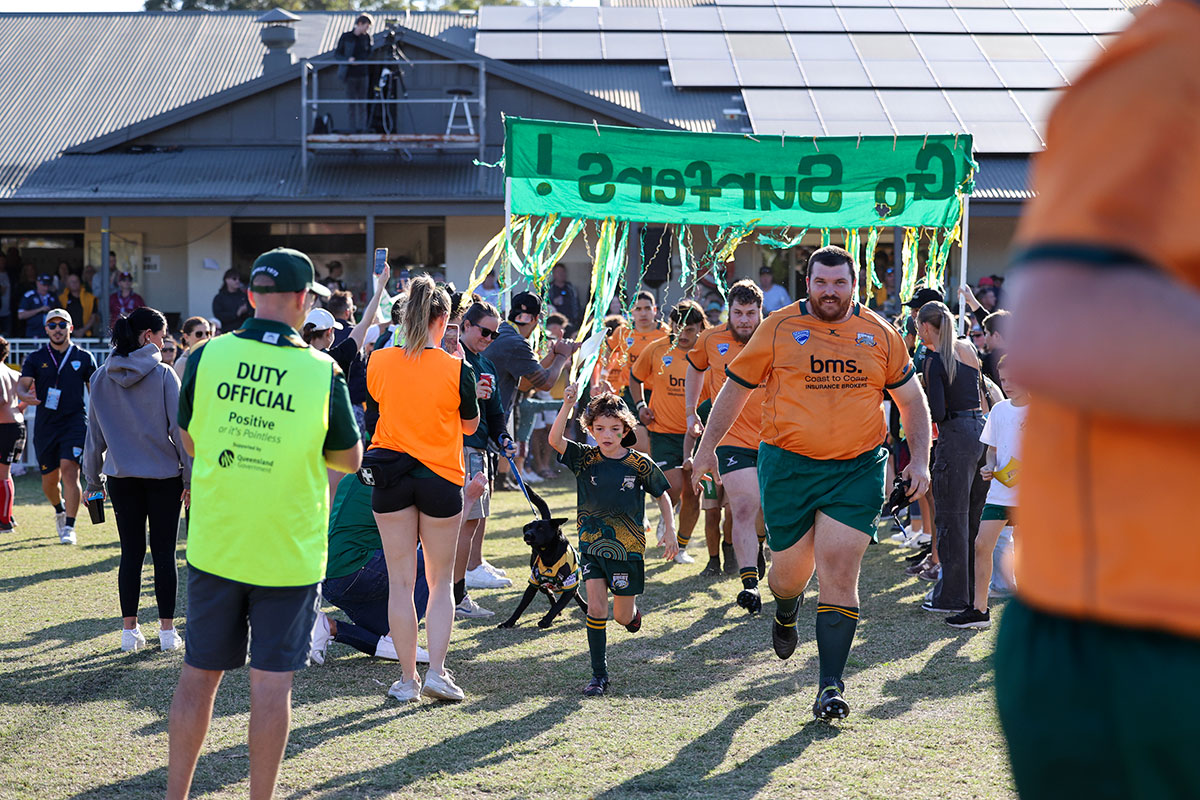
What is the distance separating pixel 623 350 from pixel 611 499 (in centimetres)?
566

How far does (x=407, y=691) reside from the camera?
6.18 meters

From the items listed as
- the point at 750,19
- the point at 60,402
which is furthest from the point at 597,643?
the point at 750,19

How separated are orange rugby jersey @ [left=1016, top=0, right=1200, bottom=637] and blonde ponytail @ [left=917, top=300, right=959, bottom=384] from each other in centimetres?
669

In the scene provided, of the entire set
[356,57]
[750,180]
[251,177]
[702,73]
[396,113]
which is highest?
[702,73]

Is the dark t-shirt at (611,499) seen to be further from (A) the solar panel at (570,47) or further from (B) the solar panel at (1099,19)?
(B) the solar panel at (1099,19)

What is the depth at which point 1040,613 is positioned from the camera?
1621 millimetres

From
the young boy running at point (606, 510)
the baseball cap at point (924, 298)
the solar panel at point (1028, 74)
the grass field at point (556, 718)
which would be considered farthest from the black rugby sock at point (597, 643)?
the solar panel at point (1028, 74)

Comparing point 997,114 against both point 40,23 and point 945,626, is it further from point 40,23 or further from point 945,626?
point 40,23

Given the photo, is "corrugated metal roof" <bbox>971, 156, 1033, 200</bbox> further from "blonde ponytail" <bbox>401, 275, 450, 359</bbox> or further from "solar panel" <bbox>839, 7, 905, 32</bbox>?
"blonde ponytail" <bbox>401, 275, 450, 359</bbox>

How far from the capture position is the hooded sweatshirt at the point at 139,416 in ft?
23.2

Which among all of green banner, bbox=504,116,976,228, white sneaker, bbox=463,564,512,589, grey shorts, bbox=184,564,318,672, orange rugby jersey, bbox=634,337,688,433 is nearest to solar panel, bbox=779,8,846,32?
green banner, bbox=504,116,976,228

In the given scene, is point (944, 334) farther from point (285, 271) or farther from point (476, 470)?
point (285, 271)

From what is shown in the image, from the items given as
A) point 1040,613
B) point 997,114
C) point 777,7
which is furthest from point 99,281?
point 1040,613

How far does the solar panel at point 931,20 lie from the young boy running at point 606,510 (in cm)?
1991
